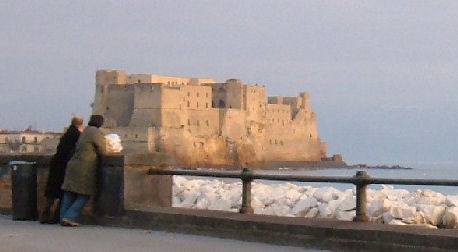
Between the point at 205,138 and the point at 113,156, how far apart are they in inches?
3006

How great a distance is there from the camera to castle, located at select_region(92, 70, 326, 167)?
7975 cm

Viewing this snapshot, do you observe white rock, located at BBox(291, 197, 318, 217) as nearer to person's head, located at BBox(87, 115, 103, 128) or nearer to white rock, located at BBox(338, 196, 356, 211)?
white rock, located at BBox(338, 196, 356, 211)

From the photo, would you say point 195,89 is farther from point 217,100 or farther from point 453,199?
point 453,199

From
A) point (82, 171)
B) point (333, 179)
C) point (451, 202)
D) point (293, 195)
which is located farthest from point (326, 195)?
point (333, 179)

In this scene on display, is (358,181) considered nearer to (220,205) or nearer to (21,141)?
(220,205)

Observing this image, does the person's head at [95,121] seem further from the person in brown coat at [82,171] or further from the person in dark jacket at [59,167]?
the person in dark jacket at [59,167]

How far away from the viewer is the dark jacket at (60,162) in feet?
26.0

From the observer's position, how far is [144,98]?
265 feet

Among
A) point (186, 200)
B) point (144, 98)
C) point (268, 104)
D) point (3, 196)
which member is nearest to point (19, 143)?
point (144, 98)

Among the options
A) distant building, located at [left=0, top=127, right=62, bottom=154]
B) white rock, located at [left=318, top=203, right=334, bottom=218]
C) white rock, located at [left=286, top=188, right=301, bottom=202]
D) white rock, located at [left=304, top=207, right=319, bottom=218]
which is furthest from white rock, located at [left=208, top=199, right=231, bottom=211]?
distant building, located at [left=0, top=127, right=62, bottom=154]

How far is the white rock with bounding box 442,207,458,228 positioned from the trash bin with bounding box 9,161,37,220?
23.8 ft

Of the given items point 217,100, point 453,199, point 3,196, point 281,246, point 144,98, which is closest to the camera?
point 281,246

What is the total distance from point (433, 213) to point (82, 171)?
7.77 m

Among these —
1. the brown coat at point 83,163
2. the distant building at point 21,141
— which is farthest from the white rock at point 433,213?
the distant building at point 21,141
